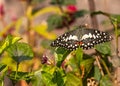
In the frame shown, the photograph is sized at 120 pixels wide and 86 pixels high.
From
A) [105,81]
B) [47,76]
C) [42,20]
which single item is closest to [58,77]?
[47,76]

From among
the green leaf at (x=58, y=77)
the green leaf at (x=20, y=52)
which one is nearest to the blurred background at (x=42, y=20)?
the green leaf at (x=20, y=52)

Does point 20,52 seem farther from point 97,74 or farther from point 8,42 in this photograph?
point 97,74

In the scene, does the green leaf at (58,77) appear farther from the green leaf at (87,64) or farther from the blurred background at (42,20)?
the blurred background at (42,20)

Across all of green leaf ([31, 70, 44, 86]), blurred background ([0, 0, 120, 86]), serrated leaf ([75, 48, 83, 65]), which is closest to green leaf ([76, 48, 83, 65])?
serrated leaf ([75, 48, 83, 65])

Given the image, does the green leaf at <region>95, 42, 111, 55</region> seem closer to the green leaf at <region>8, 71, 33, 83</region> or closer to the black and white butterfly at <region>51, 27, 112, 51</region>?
the black and white butterfly at <region>51, 27, 112, 51</region>

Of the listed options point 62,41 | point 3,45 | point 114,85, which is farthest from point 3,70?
point 114,85

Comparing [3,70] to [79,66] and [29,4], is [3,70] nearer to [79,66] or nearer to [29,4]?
[79,66]
